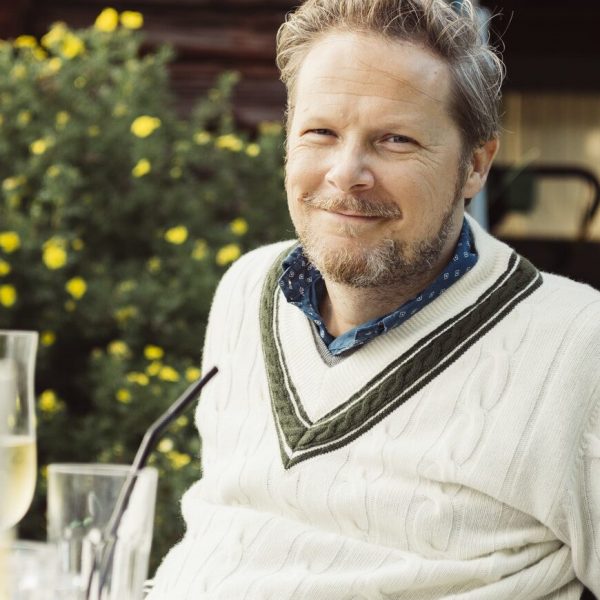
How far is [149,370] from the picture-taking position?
11.0ft

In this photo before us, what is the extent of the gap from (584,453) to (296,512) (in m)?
0.45

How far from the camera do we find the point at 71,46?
146 inches

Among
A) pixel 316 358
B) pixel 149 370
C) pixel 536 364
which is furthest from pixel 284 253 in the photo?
pixel 149 370

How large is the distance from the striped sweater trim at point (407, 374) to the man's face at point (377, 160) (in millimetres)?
112

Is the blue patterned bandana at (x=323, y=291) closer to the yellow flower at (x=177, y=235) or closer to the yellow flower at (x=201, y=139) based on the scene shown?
the yellow flower at (x=177, y=235)

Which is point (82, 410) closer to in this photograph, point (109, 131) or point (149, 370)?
point (149, 370)

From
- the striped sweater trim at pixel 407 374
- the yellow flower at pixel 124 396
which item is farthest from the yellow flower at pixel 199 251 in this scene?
the striped sweater trim at pixel 407 374

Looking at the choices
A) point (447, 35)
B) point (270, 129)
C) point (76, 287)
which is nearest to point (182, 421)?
point (76, 287)

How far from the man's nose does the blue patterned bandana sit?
188mm

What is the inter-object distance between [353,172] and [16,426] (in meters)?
0.63

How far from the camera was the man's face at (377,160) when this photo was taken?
1802 millimetres

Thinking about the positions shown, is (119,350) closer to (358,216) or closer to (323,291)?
(323,291)

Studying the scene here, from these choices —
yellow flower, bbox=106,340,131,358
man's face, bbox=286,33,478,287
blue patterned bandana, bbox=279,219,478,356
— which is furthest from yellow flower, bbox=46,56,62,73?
man's face, bbox=286,33,478,287

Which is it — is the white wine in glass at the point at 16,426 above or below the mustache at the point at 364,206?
below
